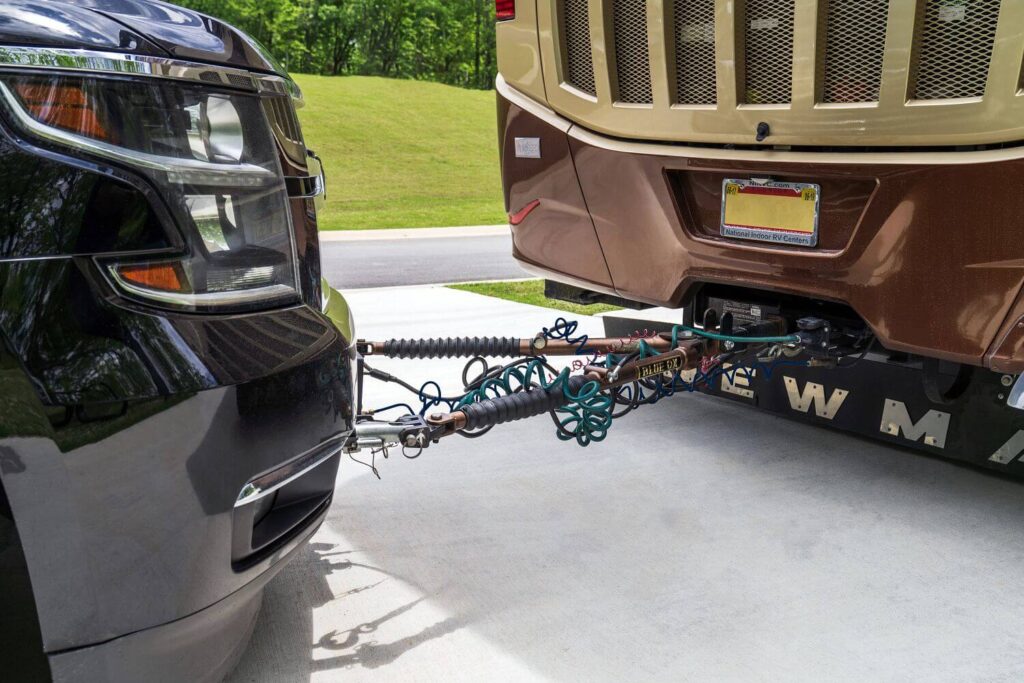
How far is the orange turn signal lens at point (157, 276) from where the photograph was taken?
67.6 inches

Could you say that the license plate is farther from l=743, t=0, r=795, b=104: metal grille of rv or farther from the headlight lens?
the headlight lens

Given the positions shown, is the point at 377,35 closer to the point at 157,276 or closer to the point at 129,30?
the point at 129,30

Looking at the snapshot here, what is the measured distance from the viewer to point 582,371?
3.40m

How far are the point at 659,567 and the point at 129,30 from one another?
2.10 meters

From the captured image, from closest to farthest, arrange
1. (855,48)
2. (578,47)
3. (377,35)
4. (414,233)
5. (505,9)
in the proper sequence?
1. (855,48)
2. (578,47)
3. (505,9)
4. (414,233)
5. (377,35)

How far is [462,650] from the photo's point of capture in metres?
2.55

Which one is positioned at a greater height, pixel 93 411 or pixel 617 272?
pixel 93 411

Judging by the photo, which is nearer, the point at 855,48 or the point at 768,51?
the point at 855,48

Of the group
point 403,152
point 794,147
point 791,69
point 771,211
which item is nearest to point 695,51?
point 791,69

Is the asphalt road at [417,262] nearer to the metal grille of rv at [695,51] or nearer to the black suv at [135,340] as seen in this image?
the metal grille of rv at [695,51]

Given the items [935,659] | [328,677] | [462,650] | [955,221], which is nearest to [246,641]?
[328,677]

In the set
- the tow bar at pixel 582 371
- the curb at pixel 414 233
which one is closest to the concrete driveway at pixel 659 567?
the tow bar at pixel 582 371

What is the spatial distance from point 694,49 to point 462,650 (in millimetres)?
2051

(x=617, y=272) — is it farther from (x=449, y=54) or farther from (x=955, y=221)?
(x=449, y=54)
